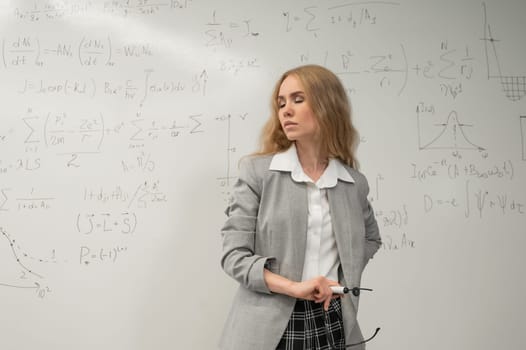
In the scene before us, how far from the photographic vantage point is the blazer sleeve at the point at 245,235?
88 cm

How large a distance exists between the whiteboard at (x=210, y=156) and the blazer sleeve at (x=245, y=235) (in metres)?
0.53

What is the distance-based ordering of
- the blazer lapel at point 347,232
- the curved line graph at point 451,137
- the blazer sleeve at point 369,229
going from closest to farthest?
1. the blazer lapel at point 347,232
2. the blazer sleeve at point 369,229
3. the curved line graph at point 451,137

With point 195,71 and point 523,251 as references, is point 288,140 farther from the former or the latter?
point 523,251

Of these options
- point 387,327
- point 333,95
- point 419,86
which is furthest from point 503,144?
point 333,95

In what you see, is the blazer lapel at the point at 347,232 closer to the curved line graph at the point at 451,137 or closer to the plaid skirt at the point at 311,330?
the plaid skirt at the point at 311,330

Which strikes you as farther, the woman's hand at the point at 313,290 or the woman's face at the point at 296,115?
the woman's face at the point at 296,115

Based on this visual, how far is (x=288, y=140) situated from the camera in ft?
3.59

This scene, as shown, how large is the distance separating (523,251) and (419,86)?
780mm

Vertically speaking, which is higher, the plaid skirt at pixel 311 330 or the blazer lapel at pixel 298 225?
the blazer lapel at pixel 298 225

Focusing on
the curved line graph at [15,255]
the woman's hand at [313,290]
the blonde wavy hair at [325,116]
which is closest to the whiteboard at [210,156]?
the curved line graph at [15,255]

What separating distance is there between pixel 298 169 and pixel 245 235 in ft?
0.72

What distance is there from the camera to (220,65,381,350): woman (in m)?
0.89

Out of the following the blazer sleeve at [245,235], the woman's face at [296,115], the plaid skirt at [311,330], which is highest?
the woman's face at [296,115]

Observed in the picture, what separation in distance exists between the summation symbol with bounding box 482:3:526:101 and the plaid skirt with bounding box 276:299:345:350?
1.26 meters
